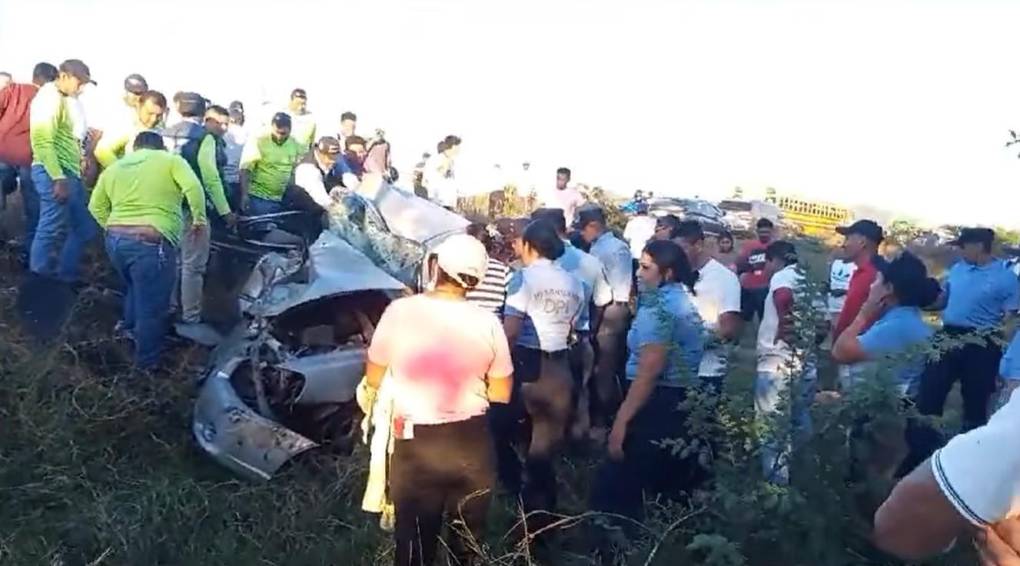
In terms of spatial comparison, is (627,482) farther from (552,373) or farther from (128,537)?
(128,537)

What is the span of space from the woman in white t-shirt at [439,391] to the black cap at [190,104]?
182 inches

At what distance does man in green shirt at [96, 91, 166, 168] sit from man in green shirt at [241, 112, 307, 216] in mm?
1063

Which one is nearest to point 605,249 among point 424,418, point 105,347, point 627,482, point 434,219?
point 434,219

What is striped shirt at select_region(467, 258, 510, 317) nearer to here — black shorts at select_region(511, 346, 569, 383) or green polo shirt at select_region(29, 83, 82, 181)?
black shorts at select_region(511, 346, 569, 383)

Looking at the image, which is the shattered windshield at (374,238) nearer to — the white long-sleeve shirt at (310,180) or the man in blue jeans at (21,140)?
the white long-sleeve shirt at (310,180)

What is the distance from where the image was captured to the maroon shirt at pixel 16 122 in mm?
8203

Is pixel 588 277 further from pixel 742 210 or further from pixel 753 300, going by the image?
pixel 742 210

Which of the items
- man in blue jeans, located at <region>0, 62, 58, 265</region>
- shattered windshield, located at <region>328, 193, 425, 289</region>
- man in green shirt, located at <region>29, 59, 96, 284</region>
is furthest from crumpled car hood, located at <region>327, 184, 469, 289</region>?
man in blue jeans, located at <region>0, 62, 58, 265</region>

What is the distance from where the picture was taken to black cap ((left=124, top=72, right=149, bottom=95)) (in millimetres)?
7879

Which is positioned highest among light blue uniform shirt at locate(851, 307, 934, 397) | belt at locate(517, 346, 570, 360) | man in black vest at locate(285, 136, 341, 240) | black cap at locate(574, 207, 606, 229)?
light blue uniform shirt at locate(851, 307, 934, 397)

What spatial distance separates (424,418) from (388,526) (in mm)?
689

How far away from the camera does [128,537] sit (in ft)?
16.4

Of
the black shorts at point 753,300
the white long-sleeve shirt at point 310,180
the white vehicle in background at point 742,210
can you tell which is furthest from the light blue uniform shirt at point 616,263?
the white vehicle in background at point 742,210

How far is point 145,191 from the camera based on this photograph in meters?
6.73
